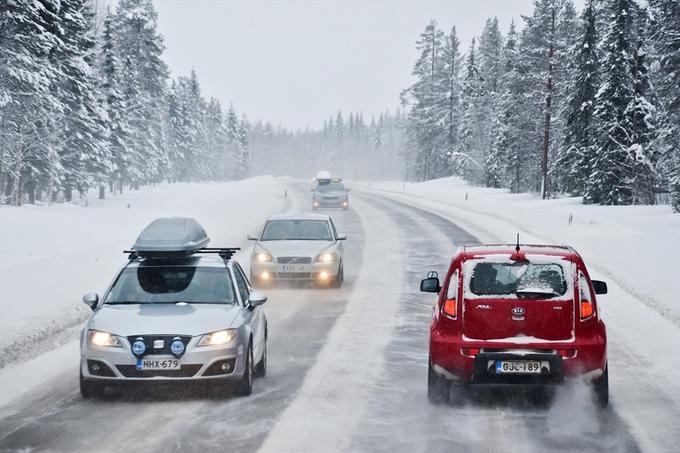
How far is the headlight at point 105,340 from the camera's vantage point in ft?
27.9

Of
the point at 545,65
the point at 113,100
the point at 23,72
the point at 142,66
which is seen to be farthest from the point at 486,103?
the point at 23,72

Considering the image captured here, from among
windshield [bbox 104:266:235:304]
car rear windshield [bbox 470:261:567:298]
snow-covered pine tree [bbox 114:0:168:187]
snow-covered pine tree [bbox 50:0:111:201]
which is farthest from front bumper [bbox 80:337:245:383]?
snow-covered pine tree [bbox 114:0:168:187]

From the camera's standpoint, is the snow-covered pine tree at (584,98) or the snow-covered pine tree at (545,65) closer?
the snow-covered pine tree at (584,98)

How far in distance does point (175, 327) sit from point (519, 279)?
3.40 m

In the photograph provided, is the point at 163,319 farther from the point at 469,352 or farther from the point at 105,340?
the point at 469,352

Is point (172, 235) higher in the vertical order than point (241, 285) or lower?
higher

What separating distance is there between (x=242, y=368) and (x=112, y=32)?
5748 cm

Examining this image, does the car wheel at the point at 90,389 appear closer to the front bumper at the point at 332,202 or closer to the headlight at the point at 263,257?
the headlight at the point at 263,257

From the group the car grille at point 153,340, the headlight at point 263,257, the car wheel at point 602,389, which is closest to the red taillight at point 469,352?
the car wheel at point 602,389

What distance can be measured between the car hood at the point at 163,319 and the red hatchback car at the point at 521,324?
2242 mm

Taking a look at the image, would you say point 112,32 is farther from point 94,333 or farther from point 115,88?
point 94,333

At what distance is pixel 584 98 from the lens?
49.6 m

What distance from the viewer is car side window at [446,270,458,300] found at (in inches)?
334

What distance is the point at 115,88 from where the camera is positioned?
61.0m
